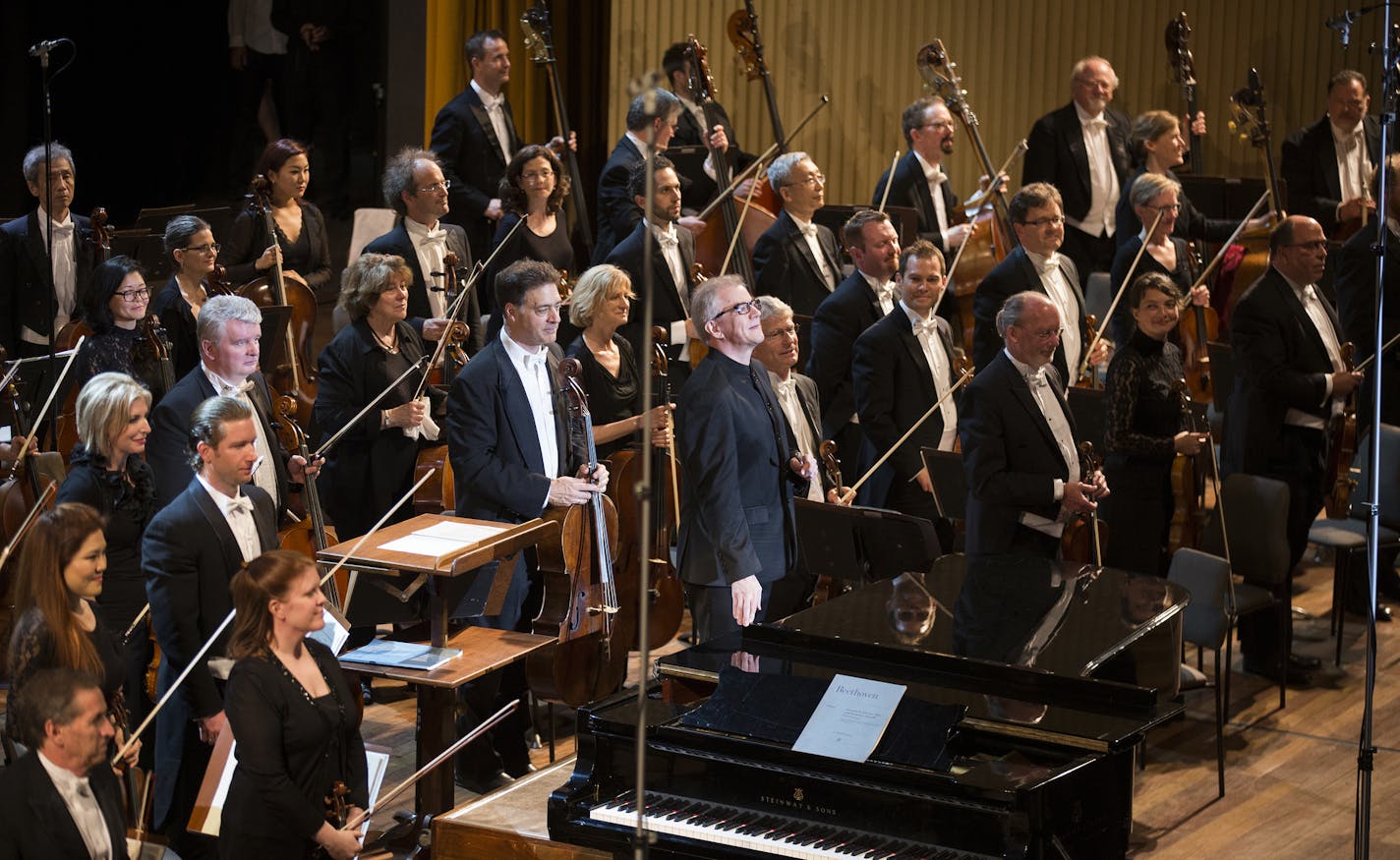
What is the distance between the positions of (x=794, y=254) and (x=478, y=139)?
142cm

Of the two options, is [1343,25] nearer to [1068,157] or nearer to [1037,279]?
[1037,279]

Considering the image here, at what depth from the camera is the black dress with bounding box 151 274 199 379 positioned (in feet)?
18.2

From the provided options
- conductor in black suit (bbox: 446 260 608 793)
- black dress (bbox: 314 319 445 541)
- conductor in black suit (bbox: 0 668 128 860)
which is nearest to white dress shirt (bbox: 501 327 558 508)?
conductor in black suit (bbox: 446 260 608 793)

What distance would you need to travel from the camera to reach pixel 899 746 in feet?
11.0

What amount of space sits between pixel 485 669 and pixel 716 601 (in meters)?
0.91

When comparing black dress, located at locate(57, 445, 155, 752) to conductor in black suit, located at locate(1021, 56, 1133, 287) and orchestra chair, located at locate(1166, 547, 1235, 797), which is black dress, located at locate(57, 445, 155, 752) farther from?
conductor in black suit, located at locate(1021, 56, 1133, 287)

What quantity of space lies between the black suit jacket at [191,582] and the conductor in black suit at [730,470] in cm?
124

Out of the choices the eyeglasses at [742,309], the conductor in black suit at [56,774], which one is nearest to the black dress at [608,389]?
the eyeglasses at [742,309]

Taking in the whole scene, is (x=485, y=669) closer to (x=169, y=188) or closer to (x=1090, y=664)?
(x=1090, y=664)

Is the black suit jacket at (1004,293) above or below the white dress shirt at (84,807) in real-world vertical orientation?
above

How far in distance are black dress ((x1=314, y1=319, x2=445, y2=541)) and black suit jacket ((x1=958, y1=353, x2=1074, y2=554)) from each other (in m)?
1.64

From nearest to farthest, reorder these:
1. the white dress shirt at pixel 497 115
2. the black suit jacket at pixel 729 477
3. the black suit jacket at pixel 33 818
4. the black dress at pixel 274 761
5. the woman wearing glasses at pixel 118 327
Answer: the black suit jacket at pixel 33 818 < the black dress at pixel 274 761 < the black suit jacket at pixel 729 477 < the woman wearing glasses at pixel 118 327 < the white dress shirt at pixel 497 115

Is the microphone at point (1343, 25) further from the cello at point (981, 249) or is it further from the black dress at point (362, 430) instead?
the cello at point (981, 249)

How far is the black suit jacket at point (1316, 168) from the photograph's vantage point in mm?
8250
